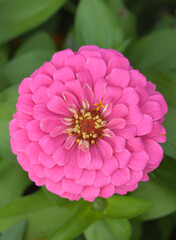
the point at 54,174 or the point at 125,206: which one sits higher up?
the point at 54,174

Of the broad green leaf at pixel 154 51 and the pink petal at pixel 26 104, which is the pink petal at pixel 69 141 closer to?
the pink petal at pixel 26 104

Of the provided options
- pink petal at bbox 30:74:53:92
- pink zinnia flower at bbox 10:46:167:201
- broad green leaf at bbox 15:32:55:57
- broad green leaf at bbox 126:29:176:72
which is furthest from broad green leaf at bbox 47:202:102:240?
broad green leaf at bbox 15:32:55:57

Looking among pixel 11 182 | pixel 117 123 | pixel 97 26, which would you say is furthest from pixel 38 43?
pixel 117 123

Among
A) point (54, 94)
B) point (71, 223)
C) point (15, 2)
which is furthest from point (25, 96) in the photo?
point (15, 2)

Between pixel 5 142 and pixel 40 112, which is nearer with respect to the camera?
pixel 40 112

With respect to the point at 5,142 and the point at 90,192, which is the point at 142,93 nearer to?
the point at 90,192

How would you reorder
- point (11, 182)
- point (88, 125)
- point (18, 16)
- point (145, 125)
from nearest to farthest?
point (145, 125)
point (88, 125)
point (11, 182)
point (18, 16)

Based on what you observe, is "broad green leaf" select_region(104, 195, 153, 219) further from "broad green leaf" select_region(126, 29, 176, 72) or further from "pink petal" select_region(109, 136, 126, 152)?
"broad green leaf" select_region(126, 29, 176, 72)

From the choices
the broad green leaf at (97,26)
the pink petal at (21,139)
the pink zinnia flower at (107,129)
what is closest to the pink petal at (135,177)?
the pink zinnia flower at (107,129)
